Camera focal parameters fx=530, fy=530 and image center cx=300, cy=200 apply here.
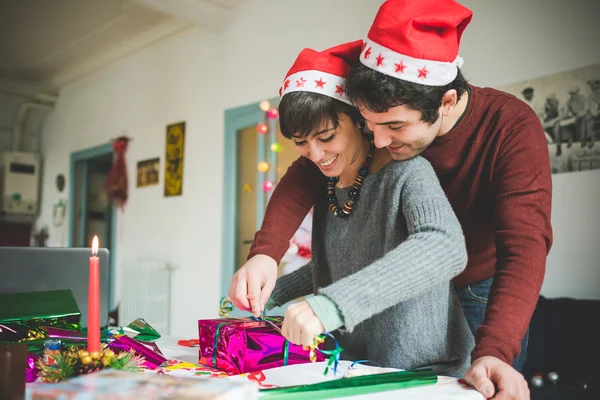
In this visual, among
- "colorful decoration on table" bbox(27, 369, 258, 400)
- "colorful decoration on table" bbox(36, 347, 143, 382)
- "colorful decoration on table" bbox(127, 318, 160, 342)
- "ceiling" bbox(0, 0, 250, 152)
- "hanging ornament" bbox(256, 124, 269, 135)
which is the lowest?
"colorful decoration on table" bbox(127, 318, 160, 342)

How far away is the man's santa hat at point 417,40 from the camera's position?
3.28ft

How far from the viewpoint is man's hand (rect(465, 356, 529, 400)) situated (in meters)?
0.75

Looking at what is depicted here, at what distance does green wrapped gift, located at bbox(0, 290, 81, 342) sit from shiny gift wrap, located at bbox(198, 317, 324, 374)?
0.96ft

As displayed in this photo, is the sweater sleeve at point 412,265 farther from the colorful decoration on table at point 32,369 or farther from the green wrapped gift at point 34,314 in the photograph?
the green wrapped gift at point 34,314

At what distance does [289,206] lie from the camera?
1261 mm

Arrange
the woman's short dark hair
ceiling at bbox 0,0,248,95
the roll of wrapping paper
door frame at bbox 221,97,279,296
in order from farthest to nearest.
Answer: ceiling at bbox 0,0,248,95 → door frame at bbox 221,97,279,296 → the woman's short dark hair → the roll of wrapping paper

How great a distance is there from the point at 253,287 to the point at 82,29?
4.96 meters

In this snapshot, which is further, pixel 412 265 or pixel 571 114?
pixel 571 114

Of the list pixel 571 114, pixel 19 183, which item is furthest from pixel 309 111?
pixel 19 183

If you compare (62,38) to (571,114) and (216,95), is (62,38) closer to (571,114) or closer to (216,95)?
(216,95)

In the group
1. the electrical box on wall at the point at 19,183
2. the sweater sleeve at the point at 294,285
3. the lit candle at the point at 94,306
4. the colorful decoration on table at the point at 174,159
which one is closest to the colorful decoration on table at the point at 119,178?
the colorful decoration on table at the point at 174,159

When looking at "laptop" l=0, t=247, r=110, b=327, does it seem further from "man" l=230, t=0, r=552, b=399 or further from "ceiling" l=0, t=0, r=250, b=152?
"ceiling" l=0, t=0, r=250, b=152

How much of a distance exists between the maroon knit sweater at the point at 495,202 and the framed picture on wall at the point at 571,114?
144 centimetres

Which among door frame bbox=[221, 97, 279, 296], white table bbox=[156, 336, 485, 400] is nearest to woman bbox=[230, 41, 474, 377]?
white table bbox=[156, 336, 485, 400]
